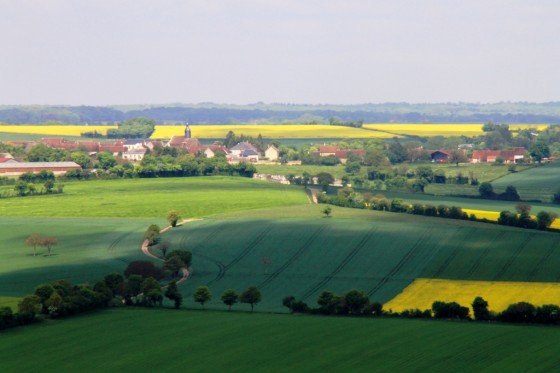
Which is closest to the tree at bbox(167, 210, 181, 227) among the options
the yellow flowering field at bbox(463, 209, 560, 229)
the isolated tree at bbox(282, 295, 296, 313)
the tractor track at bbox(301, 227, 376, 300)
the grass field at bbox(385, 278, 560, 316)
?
the tractor track at bbox(301, 227, 376, 300)

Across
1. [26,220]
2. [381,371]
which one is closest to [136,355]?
[381,371]

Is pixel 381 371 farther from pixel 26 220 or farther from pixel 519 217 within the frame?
pixel 26 220

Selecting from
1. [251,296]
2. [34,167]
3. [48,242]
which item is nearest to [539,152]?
[34,167]

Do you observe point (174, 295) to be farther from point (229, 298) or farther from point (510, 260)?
point (510, 260)

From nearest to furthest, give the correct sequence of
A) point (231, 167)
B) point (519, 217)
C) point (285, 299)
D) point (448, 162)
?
point (285, 299), point (519, 217), point (231, 167), point (448, 162)

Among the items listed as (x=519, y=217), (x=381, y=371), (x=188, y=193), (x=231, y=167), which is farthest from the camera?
(x=231, y=167)
